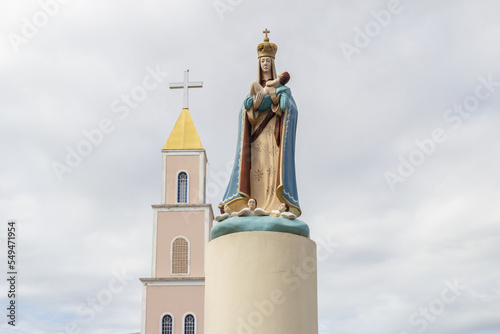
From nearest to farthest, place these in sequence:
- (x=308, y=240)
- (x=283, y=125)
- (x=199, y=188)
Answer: (x=308, y=240), (x=283, y=125), (x=199, y=188)

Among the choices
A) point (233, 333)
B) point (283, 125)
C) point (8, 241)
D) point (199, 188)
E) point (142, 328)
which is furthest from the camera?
point (199, 188)

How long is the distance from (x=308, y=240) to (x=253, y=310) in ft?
3.58

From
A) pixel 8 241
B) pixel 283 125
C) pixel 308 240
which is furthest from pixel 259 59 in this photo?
pixel 8 241

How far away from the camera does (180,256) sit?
29.7 meters

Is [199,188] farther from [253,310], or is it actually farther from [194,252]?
[253,310]

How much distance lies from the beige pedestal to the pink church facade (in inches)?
803

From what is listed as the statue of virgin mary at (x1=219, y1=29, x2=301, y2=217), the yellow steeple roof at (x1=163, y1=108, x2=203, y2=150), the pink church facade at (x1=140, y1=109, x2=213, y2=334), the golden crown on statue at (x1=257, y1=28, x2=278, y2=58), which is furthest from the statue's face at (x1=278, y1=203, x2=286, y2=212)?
the yellow steeple roof at (x1=163, y1=108, x2=203, y2=150)

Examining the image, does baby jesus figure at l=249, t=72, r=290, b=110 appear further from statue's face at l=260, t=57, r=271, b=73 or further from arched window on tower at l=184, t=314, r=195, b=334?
arched window on tower at l=184, t=314, r=195, b=334

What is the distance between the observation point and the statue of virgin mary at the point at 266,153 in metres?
8.50

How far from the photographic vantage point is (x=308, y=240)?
816 cm

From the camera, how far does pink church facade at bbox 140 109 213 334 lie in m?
28.6

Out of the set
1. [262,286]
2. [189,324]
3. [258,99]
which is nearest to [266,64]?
[258,99]

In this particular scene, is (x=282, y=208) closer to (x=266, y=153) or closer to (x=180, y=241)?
(x=266, y=153)

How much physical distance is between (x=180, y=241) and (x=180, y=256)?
0.65m
